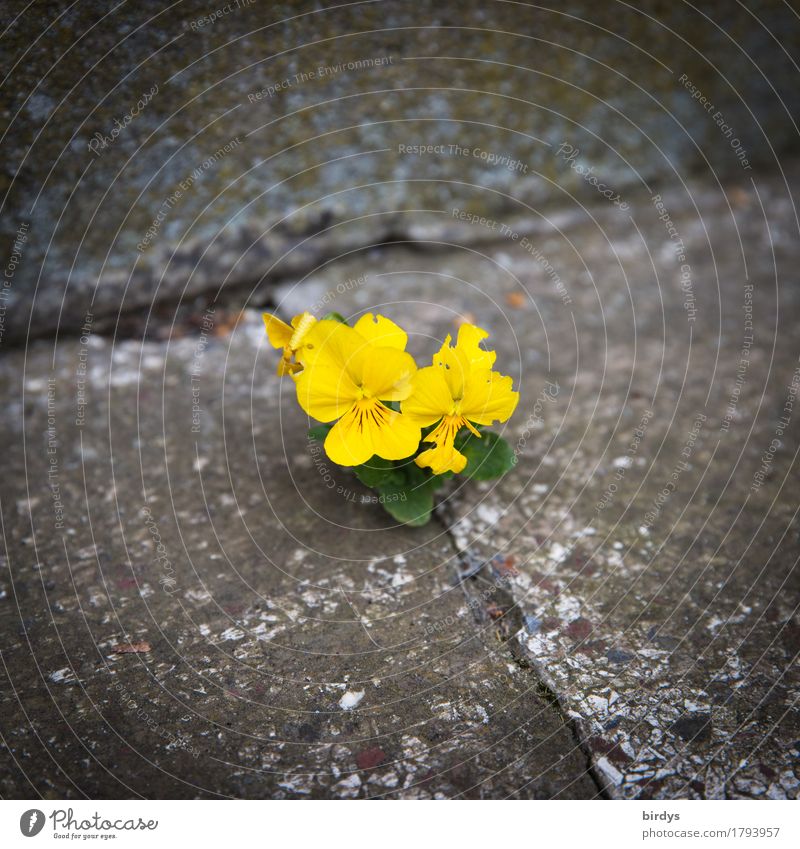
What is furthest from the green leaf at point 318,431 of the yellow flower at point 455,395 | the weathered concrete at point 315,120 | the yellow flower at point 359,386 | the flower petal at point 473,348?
the weathered concrete at point 315,120

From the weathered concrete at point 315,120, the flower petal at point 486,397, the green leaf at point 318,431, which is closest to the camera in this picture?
the flower petal at point 486,397

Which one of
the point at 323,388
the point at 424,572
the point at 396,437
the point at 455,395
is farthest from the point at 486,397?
the point at 424,572

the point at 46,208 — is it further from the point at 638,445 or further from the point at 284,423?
the point at 638,445

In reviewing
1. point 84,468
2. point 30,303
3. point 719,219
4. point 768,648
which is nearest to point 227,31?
point 30,303

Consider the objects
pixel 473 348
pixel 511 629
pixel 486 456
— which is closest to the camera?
pixel 473 348

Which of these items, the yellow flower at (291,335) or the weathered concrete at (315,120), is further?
the weathered concrete at (315,120)

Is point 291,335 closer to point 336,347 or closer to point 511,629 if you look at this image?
point 336,347

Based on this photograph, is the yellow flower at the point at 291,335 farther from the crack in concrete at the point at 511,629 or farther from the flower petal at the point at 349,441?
the crack in concrete at the point at 511,629
